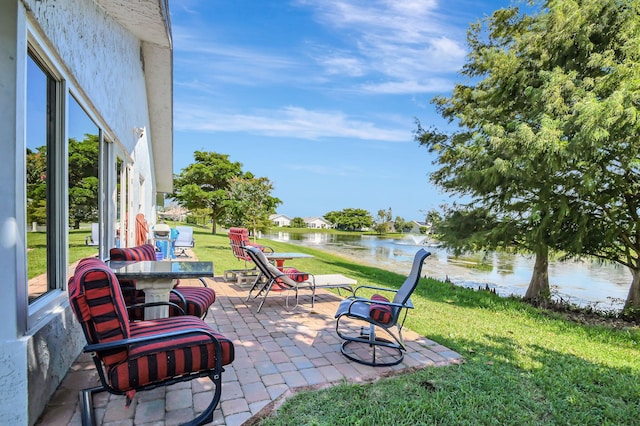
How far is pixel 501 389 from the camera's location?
2967 mm

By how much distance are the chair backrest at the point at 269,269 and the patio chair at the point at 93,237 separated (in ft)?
6.30

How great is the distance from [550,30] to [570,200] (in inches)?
151

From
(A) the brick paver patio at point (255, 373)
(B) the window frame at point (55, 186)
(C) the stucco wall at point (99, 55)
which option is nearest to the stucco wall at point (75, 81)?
(C) the stucco wall at point (99, 55)

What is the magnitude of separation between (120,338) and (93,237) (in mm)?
2763

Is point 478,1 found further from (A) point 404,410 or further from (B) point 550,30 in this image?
→ (A) point 404,410

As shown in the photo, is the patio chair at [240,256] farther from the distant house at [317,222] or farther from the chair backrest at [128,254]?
the distant house at [317,222]

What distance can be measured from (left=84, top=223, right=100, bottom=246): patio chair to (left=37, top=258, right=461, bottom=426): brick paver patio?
137 centimetres

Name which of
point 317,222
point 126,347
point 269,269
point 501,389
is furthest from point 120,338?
point 317,222

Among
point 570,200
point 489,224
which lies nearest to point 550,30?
point 570,200

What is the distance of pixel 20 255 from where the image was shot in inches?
82.6

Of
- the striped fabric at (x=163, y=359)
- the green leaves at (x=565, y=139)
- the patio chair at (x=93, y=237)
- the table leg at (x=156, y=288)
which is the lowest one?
the striped fabric at (x=163, y=359)

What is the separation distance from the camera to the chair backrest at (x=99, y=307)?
1988 millimetres

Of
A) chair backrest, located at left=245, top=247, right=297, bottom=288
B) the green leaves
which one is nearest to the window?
chair backrest, located at left=245, top=247, right=297, bottom=288

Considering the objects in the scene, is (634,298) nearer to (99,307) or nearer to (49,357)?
(99,307)
